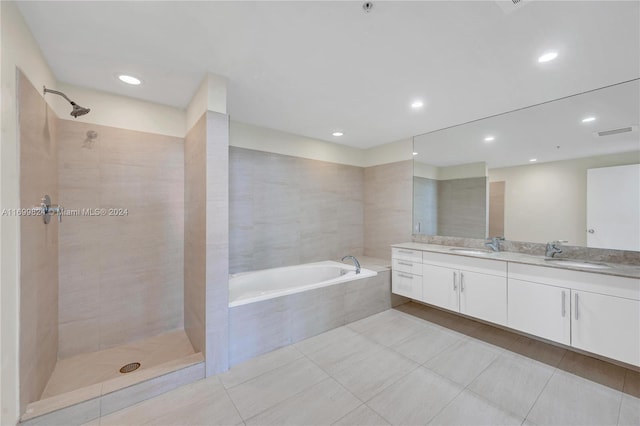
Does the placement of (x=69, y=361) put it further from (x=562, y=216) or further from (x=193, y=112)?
(x=562, y=216)

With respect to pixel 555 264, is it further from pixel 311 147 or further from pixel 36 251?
pixel 36 251

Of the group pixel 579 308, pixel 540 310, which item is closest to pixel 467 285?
pixel 540 310

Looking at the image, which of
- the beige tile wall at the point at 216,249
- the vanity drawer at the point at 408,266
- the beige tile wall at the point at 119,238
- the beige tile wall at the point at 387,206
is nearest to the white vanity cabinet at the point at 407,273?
the vanity drawer at the point at 408,266

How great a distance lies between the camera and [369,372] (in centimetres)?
199

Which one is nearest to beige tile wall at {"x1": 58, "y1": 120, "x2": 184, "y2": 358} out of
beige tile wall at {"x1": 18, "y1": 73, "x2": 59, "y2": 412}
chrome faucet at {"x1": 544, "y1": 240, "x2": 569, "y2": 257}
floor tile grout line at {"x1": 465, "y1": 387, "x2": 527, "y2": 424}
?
beige tile wall at {"x1": 18, "y1": 73, "x2": 59, "y2": 412}

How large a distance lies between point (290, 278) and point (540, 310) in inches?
101

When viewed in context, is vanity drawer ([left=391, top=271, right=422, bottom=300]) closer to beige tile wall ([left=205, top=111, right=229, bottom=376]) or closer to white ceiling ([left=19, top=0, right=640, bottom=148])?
white ceiling ([left=19, top=0, right=640, bottom=148])

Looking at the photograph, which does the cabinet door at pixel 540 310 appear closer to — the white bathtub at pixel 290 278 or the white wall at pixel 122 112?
the white bathtub at pixel 290 278

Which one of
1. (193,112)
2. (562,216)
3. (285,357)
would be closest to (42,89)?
(193,112)

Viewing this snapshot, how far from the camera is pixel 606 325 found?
181 centimetres

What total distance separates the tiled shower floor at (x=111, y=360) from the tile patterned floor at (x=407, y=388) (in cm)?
51

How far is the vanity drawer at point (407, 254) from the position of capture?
3053 mm

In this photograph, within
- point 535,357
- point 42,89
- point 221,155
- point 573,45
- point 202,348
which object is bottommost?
point 535,357

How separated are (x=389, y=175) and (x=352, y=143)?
2.56 feet
